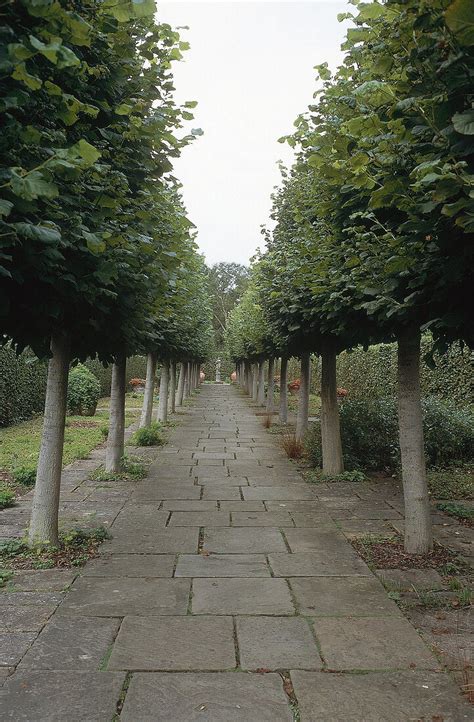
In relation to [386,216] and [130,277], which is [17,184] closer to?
[130,277]

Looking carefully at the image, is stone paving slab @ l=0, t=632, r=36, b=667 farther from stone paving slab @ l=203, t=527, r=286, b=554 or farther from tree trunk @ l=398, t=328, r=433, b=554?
tree trunk @ l=398, t=328, r=433, b=554

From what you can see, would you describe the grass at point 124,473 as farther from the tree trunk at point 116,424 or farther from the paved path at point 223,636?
the paved path at point 223,636

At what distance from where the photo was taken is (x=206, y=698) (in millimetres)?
2912

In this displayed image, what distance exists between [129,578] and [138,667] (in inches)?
57.4

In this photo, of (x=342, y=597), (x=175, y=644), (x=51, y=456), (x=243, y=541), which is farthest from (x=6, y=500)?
(x=342, y=597)

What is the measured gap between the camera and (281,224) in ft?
34.6

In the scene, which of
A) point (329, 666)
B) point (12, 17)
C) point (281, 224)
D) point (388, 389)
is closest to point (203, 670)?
point (329, 666)

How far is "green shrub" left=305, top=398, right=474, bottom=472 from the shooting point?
9734 millimetres

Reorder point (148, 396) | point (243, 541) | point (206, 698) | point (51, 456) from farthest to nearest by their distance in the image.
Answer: point (148, 396) → point (243, 541) → point (51, 456) → point (206, 698)

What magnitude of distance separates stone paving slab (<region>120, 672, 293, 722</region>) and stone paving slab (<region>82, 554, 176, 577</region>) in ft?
5.41

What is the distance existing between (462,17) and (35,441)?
38.6ft

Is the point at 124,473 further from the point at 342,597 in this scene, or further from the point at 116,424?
the point at 342,597

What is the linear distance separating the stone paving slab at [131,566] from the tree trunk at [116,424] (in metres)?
3.72

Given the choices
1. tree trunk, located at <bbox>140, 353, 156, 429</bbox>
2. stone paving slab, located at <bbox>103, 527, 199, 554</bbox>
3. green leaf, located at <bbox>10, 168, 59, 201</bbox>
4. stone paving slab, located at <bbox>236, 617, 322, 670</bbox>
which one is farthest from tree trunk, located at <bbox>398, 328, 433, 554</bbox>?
tree trunk, located at <bbox>140, 353, 156, 429</bbox>
